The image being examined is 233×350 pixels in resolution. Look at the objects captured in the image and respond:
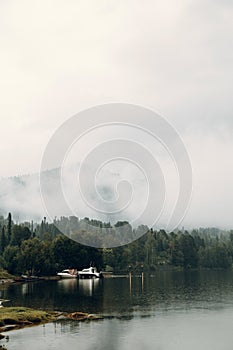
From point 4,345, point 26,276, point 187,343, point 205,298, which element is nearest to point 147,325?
point 187,343

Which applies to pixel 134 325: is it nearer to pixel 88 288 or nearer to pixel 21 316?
pixel 21 316

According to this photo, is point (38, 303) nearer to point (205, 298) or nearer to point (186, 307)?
point (186, 307)

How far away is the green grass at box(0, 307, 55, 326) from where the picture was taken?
73.1m

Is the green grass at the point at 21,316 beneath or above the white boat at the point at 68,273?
beneath

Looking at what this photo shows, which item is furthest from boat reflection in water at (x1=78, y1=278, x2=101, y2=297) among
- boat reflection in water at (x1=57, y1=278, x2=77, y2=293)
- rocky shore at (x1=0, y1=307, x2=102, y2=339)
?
rocky shore at (x1=0, y1=307, x2=102, y2=339)

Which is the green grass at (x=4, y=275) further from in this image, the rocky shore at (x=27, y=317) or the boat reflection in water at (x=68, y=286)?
the rocky shore at (x=27, y=317)

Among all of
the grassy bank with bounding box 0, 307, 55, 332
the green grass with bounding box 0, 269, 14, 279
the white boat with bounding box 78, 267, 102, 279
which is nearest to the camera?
the grassy bank with bounding box 0, 307, 55, 332

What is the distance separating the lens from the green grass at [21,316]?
240ft

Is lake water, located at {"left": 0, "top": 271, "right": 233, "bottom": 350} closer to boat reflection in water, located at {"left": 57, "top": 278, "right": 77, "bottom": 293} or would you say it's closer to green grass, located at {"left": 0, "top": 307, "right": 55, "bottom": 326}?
green grass, located at {"left": 0, "top": 307, "right": 55, "bottom": 326}

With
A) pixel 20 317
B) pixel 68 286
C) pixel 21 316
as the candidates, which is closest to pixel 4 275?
pixel 68 286

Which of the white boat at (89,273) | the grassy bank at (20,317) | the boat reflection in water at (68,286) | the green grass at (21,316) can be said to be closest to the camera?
the grassy bank at (20,317)

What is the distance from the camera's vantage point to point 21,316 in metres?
75.8

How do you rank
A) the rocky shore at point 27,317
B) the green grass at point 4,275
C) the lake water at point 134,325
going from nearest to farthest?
the lake water at point 134,325 < the rocky shore at point 27,317 < the green grass at point 4,275

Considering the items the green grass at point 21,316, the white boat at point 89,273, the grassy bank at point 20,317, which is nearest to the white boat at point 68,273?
the white boat at point 89,273
